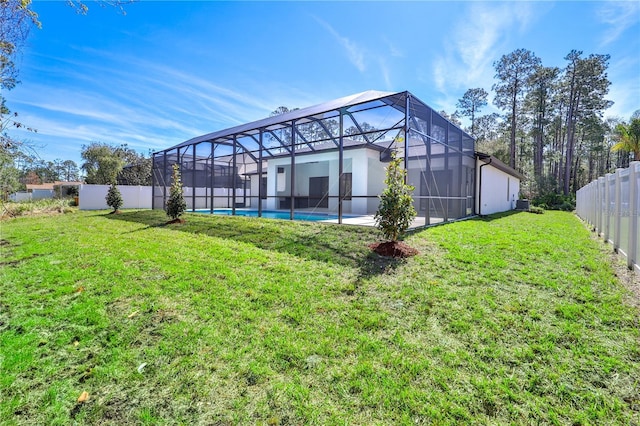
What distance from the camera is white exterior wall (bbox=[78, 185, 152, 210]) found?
17.7 m

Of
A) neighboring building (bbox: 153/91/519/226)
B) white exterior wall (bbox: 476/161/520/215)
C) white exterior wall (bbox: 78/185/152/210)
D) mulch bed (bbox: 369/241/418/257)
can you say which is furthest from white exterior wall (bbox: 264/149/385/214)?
white exterior wall (bbox: 78/185/152/210)

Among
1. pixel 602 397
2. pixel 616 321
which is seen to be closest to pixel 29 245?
pixel 602 397

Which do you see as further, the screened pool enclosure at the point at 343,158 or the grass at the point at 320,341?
the screened pool enclosure at the point at 343,158

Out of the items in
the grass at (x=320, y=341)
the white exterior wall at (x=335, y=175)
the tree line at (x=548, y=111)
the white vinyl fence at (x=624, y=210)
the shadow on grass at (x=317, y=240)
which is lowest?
the grass at (x=320, y=341)

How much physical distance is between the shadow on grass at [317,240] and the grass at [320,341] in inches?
4.9

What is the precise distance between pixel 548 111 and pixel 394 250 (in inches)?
1146

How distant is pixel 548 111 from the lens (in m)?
24.7

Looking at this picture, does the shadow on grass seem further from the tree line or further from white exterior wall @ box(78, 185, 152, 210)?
the tree line

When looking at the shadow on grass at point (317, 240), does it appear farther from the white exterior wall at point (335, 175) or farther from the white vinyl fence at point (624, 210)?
the white exterior wall at point (335, 175)

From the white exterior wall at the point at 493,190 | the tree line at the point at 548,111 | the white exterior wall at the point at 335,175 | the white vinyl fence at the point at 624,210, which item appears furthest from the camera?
the tree line at the point at 548,111

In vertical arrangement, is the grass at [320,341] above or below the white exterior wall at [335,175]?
below

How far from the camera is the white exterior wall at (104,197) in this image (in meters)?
17.7

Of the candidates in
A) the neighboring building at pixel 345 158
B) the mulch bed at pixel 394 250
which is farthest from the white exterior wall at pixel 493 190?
the mulch bed at pixel 394 250

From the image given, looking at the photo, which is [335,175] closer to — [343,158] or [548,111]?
[343,158]
